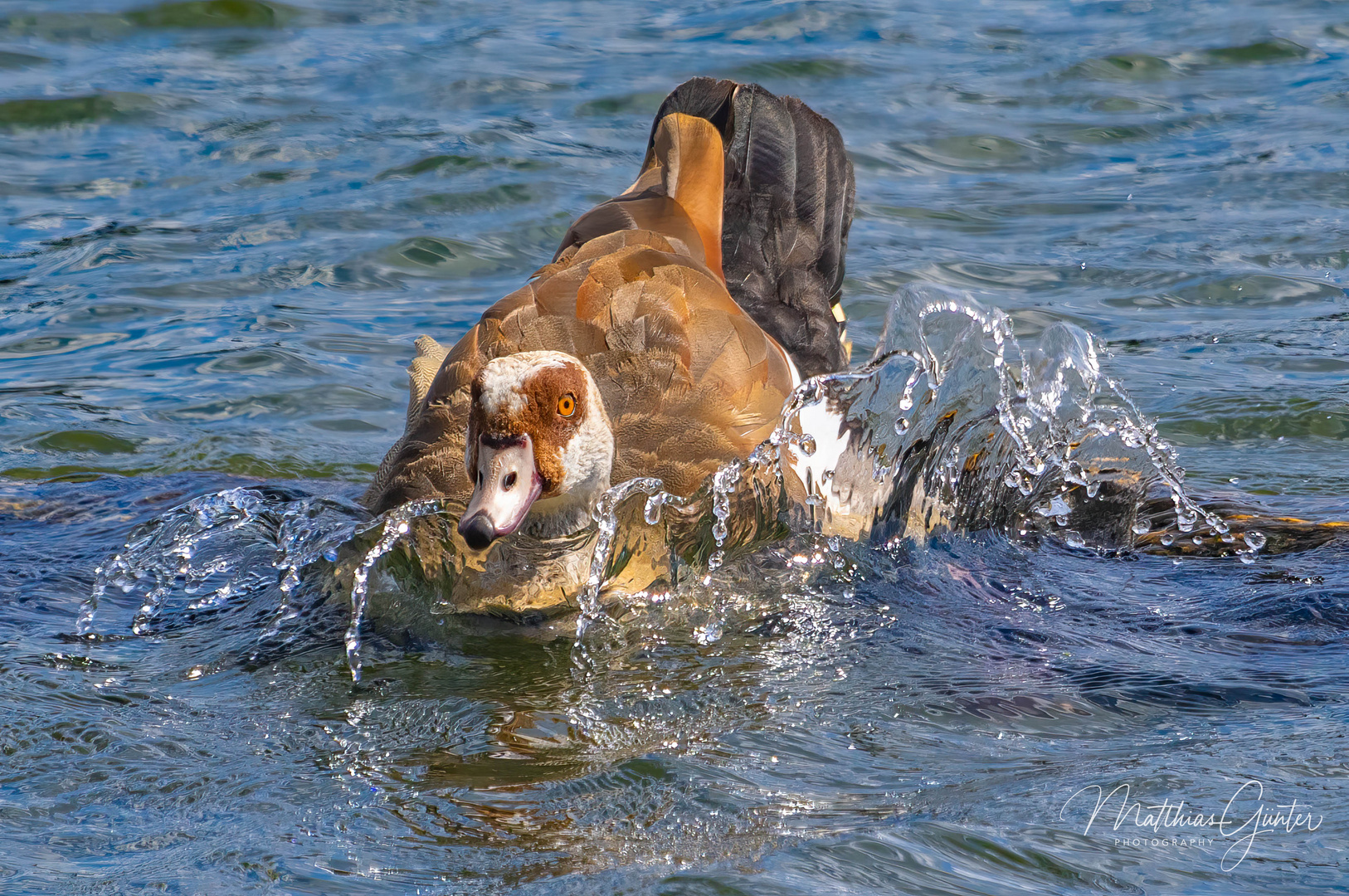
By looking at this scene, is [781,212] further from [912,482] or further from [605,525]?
[605,525]

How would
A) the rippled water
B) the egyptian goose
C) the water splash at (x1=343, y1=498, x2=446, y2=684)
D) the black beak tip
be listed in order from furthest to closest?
the water splash at (x1=343, y1=498, x2=446, y2=684)
the egyptian goose
the black beak tip
the rippled water

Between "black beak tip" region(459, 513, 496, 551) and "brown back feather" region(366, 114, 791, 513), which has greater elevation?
"brown back feather" region(366, 114, 791, 513)

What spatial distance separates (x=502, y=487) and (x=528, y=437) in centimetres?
19

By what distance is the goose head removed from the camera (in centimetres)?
475

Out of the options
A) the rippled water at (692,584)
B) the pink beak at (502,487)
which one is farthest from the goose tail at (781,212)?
the pink beak at (502,487)

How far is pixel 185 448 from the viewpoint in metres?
7.16

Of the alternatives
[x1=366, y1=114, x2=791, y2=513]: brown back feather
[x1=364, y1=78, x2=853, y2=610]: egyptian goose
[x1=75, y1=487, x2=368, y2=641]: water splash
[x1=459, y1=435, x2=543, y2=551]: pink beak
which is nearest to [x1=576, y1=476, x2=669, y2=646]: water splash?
[x1=364, y1=78, x2=853, y2=610]: egyptian goose

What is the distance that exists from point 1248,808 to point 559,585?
7.78ft

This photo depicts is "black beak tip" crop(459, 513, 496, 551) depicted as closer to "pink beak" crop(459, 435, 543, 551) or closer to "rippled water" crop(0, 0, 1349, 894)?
"pink beak" crop(459, 435, 543, 551)

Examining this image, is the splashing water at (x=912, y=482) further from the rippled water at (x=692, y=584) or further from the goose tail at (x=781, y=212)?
the goose tail at (x=781, y=212)

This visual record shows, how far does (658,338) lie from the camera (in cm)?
548

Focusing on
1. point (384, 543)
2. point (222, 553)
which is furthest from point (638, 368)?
point (222, 553)

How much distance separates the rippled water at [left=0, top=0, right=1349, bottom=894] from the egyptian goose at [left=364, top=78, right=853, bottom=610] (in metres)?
0.48

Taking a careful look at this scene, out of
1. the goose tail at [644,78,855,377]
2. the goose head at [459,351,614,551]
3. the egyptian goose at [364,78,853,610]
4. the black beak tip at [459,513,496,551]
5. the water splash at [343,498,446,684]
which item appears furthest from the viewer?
the goose tail at [644,78,855,377]
